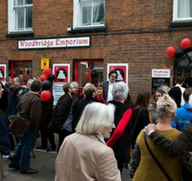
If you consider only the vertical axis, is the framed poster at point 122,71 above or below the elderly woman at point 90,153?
above

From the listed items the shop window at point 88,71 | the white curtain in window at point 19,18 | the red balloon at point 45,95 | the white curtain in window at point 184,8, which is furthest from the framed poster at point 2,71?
the white curtain in window at point 184,8

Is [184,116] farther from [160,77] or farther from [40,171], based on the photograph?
[160,77]

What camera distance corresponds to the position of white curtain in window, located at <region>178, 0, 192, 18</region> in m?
7.28

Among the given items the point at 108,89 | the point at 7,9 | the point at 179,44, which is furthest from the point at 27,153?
the point at 7,9

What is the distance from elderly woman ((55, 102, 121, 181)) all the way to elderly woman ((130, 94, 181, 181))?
52 cm

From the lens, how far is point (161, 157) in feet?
8.03

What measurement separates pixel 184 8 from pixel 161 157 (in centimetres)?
596

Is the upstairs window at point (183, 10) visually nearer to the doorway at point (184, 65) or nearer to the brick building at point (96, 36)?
the brick building at point (96, 36)

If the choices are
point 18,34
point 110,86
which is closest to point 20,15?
point 18,34

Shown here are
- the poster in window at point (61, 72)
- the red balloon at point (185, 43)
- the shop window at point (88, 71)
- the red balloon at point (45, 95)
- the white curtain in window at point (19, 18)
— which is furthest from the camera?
the white curtain in window at point (19, 18)

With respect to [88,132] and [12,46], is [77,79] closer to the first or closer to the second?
[12,46]

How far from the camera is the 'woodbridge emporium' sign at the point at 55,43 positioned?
8.48 metres

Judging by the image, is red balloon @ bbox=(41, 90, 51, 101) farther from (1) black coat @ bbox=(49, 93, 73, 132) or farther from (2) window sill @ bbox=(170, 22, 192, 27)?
(2) window sill @ bbox=(170, 22, 192, 27)

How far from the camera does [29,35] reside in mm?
9453
